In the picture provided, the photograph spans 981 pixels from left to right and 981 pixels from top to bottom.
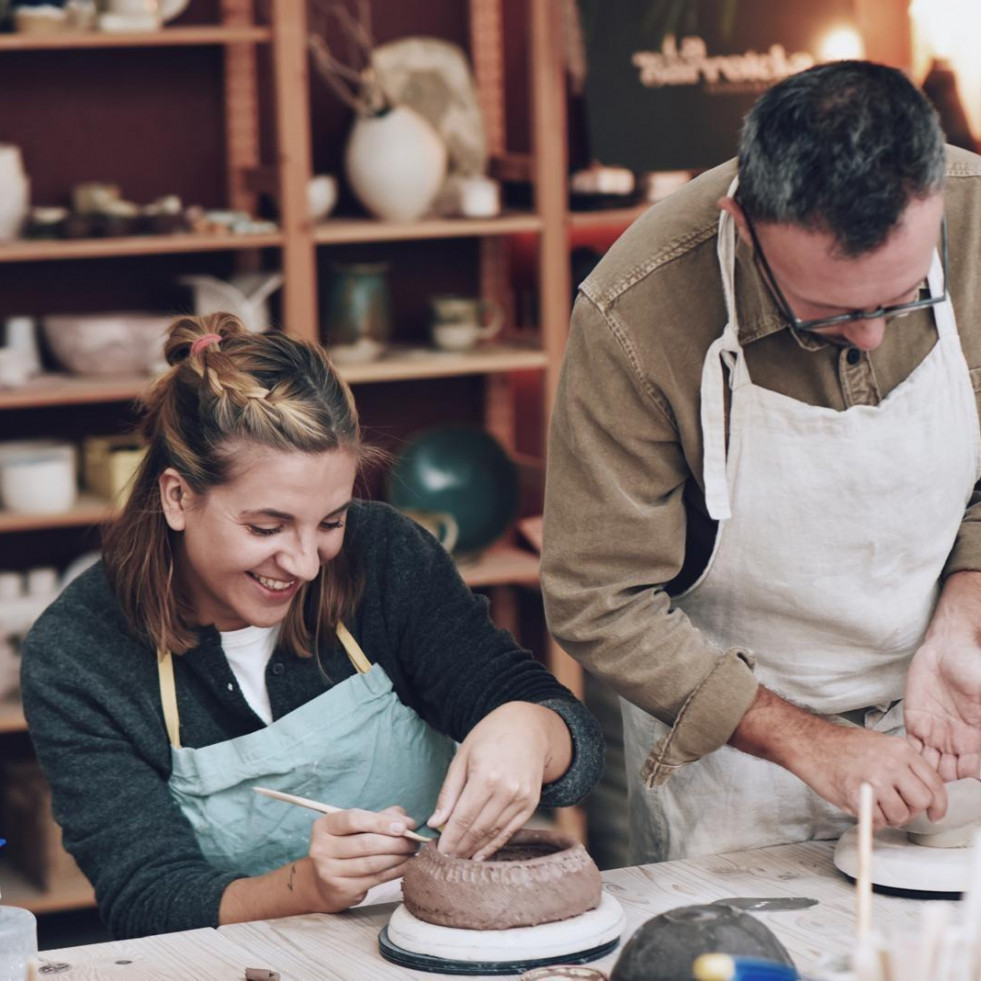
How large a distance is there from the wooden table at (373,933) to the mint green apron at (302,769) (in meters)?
0.26

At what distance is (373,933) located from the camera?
5.57 ft

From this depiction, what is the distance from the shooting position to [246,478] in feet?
6.23

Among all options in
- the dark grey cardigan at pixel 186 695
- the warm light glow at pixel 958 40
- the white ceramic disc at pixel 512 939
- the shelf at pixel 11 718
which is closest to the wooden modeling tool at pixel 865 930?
the white ceramic disc at pixel 512 939

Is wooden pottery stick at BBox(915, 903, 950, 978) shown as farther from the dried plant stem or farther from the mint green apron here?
the dried plant stem

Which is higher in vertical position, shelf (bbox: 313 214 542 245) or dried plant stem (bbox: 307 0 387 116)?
dried plant stem (bbox: 307 0 387 116)

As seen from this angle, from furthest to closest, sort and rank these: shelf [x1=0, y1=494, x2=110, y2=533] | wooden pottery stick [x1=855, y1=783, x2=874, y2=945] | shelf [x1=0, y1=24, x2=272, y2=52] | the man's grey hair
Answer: shelf [x1=0, y1=494, x2=110, y2=533] < shelf [x1=0, y1=24, x2=272, y2=52] < the man's grey hair < wooden pottery stick [x1=855, y1=783, x2=874, y2=945]

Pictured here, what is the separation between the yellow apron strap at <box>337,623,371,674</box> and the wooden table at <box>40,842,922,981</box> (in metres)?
0.35

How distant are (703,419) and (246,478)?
53 cm

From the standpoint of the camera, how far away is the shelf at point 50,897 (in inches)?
147

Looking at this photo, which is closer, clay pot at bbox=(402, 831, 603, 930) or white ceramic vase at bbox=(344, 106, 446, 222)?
clay pot at bbox=(402, 831, 603, 930)

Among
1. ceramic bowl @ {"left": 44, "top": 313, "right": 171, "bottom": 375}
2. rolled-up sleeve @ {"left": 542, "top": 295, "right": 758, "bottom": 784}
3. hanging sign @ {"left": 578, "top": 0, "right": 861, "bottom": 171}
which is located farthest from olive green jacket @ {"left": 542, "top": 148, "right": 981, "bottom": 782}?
hanging sign @ {"left": 578, "top": 0, "right": 861, "bottom": 171}

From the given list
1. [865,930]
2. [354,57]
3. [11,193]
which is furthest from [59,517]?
[865,930]

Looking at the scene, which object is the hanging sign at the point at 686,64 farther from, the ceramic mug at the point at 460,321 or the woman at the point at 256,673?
the woman at the point at 256,673

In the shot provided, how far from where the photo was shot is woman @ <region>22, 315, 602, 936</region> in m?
1.84
